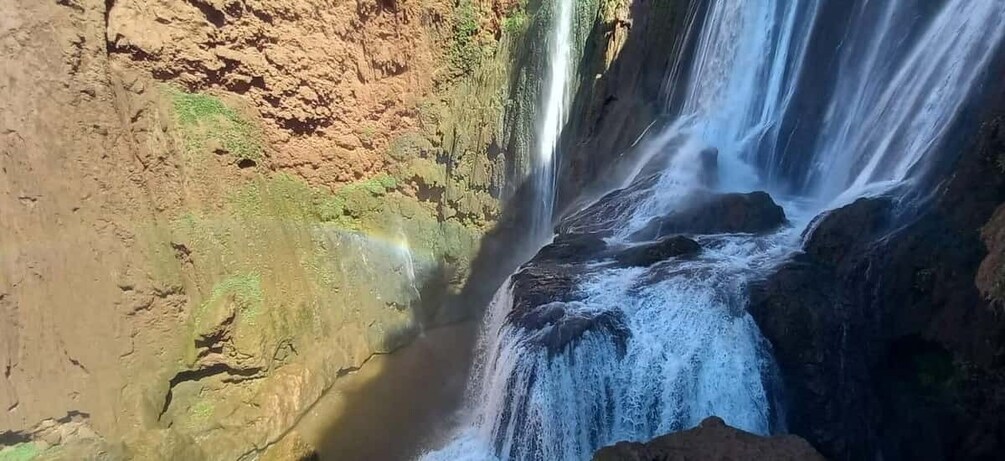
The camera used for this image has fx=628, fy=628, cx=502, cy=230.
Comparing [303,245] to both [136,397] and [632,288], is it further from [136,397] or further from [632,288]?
[632,288]

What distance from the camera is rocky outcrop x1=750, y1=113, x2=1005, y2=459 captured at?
6.21 metres

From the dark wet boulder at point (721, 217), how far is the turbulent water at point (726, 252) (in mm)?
221

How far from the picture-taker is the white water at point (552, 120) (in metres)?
12.6

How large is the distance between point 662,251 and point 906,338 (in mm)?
2829

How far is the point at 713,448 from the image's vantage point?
A: 5.50 meters

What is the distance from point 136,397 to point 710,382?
6.64m

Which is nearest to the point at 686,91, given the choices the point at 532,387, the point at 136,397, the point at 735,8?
the point at 735,8

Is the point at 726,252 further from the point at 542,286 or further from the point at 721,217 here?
the point at 542,286

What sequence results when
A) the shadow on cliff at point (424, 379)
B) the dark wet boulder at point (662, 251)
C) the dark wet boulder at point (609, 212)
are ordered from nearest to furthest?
the dark wet boulder at point (662, 251) → the shadow on cliff at point (424, 379) → the dark wet boulder at point (609, 212)

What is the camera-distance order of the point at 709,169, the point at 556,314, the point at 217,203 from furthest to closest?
the point at 709,169
the point at 217,203
the point at 556,314

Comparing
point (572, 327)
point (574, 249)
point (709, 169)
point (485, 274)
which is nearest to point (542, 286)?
point (572, 327)

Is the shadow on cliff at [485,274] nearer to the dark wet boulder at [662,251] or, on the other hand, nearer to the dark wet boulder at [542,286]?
the dark wet boulder at [542,286]

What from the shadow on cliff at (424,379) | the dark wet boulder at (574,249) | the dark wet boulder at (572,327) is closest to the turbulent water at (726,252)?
the dark wet boulder at (572,327)

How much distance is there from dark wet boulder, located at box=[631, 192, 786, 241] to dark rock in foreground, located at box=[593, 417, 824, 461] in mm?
3499
